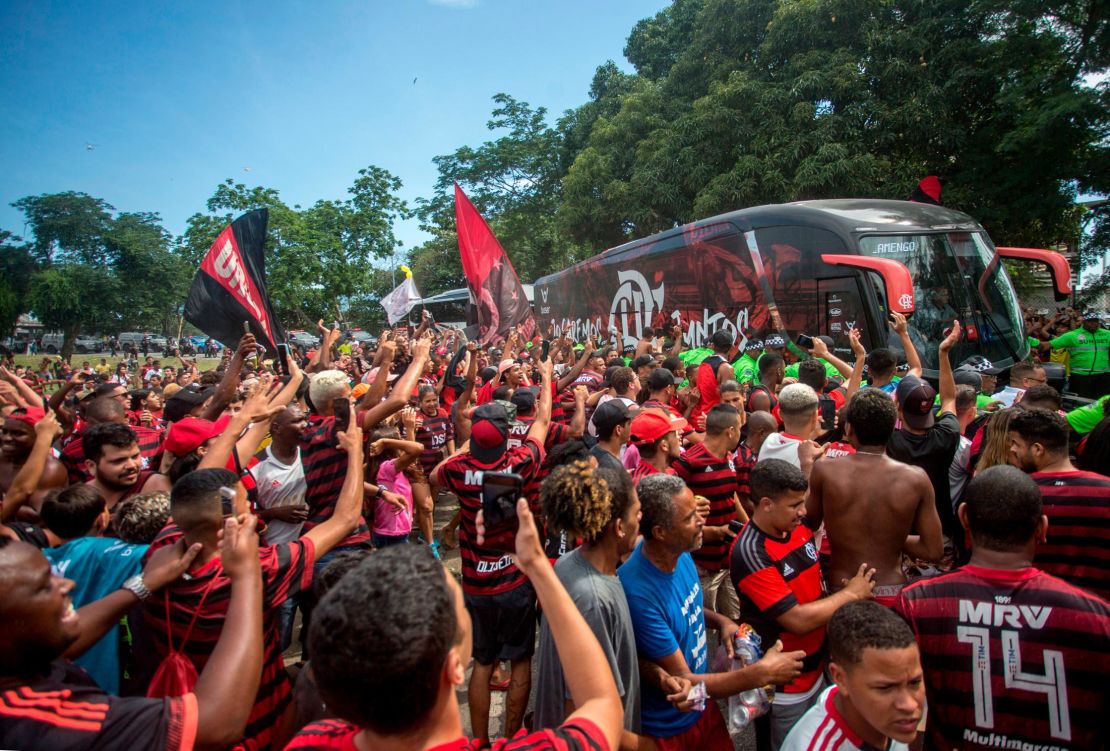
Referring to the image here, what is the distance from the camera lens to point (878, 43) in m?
15.3

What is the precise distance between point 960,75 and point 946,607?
16579 millimetres

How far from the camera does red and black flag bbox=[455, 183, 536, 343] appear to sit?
26.5 feet

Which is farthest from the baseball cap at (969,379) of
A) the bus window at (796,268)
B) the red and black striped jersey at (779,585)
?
the bus window at (796,268)

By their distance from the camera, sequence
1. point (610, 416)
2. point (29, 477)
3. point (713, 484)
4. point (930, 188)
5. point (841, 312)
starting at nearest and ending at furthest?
point (29, 477) → point (610, 416) → point (713, 484) → point (841, 312) → point (930, 188)

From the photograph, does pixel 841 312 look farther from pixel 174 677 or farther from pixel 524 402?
pixel 174 677

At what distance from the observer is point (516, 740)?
134 centimetres

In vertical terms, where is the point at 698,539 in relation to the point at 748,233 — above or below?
below

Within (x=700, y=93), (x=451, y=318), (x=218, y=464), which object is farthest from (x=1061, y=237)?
(x=451, y=318)

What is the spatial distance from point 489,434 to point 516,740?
225cm

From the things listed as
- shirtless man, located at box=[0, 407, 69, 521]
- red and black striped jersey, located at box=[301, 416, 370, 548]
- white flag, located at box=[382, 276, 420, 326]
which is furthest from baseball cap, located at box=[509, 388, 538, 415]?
white flag, located at box=[382, 276, 420, 326]

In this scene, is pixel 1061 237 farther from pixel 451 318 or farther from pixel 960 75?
pixel 451 318

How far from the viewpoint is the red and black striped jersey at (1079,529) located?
2.54 m

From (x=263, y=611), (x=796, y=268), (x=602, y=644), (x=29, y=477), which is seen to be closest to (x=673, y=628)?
(x=602, y=644)

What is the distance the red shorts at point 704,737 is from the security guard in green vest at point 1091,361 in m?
10.2
